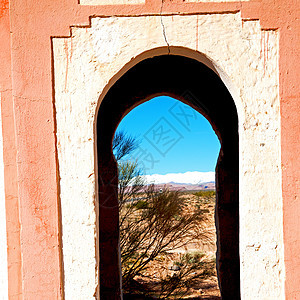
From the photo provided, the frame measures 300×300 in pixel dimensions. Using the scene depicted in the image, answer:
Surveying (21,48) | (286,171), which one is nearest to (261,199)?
(286,171)

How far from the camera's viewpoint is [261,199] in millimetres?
2521

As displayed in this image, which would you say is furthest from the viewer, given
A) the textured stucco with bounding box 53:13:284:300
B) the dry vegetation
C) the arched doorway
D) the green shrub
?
the green shrub

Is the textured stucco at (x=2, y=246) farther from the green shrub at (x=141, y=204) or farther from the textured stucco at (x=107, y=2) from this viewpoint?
the green shrub at (x=141, y=204)

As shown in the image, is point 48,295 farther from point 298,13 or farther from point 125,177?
point 125,177

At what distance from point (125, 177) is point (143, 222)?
3.68ft

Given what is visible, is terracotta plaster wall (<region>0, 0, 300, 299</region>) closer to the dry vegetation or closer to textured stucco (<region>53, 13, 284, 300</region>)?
textured stucco (<region>53, 13, 284, 300</region>)

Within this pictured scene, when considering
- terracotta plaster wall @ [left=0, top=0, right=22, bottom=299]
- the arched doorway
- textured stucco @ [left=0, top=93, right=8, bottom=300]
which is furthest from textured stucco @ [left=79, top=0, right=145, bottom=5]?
the arched doorway

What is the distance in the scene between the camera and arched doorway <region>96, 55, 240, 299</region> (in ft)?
15.0

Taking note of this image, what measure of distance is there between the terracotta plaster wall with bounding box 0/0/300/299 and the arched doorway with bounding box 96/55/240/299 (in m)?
1.99

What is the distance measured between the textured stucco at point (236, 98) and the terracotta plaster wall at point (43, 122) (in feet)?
0.20

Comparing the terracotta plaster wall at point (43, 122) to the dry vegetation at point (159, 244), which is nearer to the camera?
the terracotta plaster wall at point (43, 122)

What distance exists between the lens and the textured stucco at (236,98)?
8.25ft

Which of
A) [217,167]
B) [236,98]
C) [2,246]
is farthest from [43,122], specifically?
[217,167]

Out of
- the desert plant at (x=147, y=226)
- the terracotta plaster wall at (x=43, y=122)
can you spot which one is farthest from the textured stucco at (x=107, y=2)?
the desert plant at (x=147, y=226)
